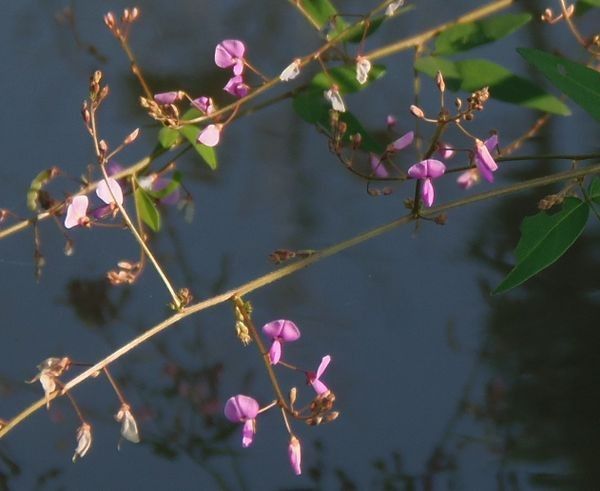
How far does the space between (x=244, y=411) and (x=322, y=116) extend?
0.30 m

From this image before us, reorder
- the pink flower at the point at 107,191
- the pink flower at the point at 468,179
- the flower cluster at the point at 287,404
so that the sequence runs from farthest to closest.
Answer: the pink flower at the point at 468,179
the pink flower at the point at 107,191
the flower cluster at the point at 287,404

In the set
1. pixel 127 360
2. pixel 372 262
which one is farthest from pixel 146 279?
pixel 372 262

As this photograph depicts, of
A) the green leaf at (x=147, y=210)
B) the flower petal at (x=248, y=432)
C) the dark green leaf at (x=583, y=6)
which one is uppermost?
the green leaf at (x=147, y=210)

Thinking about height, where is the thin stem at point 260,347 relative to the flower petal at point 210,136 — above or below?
below

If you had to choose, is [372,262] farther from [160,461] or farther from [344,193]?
[160,461]

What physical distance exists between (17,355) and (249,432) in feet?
0.69

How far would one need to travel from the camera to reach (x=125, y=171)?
3.22 feet

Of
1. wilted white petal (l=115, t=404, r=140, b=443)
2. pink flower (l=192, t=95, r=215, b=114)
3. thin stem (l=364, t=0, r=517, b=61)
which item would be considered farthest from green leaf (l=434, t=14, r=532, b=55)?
wilted white petal (l=115, t=404, r=140, b=443)

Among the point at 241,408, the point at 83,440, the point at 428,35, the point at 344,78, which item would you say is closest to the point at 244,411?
the point at 241,408

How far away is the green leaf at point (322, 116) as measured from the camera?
3.20 feet

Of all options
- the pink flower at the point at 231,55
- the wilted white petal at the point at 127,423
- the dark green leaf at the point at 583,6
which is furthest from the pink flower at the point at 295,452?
the dark green leaf at the point at 583,6

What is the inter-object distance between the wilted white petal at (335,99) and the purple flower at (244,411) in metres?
0.25

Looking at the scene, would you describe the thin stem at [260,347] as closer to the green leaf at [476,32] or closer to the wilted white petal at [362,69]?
the wilted white petal at [362,69]

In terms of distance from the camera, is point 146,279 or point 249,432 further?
point 146,279
